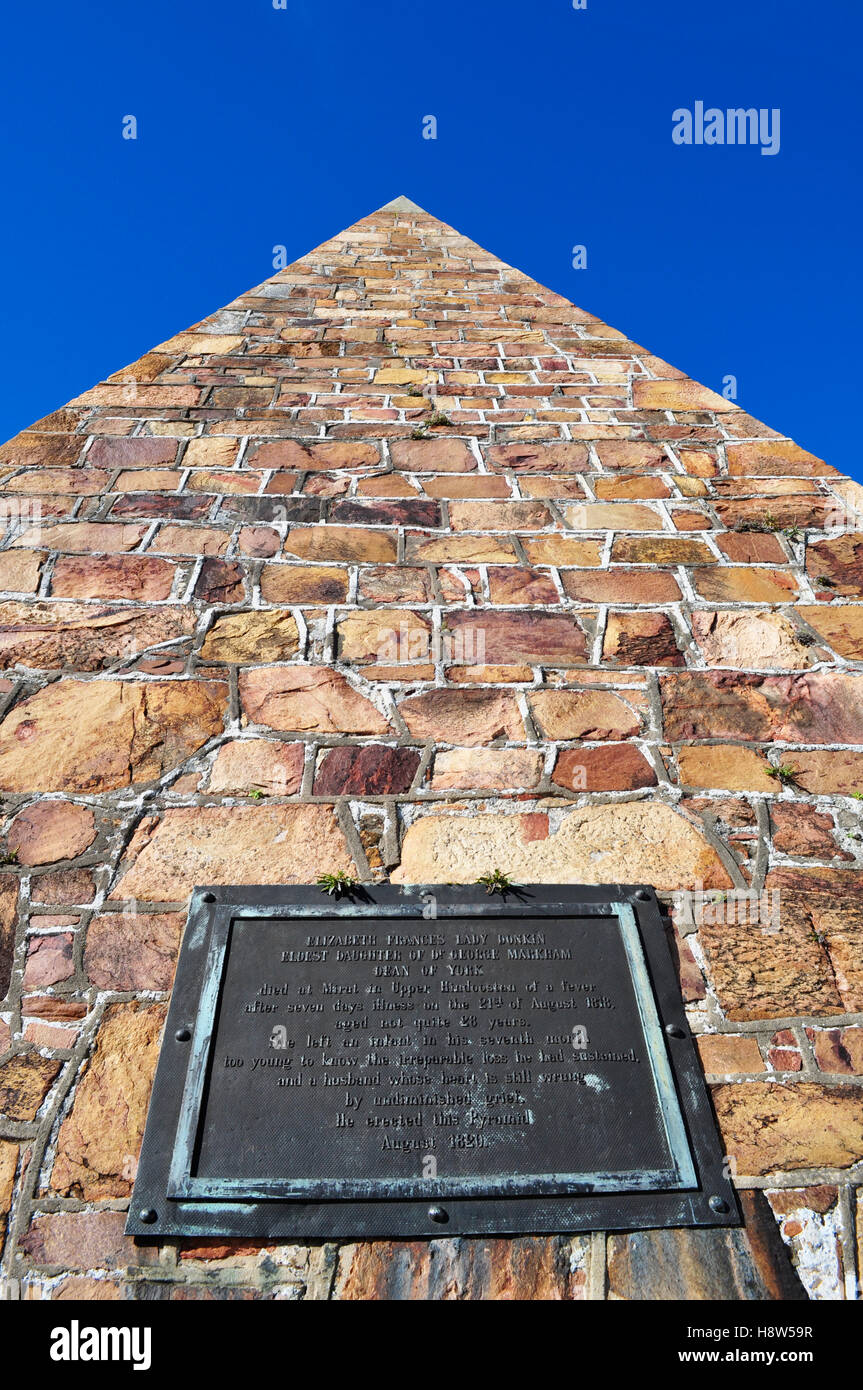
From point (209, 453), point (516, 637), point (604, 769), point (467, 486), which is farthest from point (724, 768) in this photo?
point (209, 453)

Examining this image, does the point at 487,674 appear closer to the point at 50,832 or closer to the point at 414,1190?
the point at 50,832

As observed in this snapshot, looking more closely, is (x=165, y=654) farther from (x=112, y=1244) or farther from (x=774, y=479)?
(x=774, y=479)

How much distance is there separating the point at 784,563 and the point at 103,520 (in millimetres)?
2974

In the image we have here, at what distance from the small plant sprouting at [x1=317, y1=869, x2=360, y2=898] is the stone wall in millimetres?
80

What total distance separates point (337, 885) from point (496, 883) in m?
0.46

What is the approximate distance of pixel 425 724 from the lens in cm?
304

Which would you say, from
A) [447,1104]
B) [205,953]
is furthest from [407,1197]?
[205,953]

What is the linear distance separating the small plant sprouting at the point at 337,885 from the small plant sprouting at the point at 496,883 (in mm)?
374

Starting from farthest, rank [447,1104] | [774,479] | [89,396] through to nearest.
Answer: [89,396] → [774,479] → [447,1104]

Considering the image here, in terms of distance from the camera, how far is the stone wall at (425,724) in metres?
2.01

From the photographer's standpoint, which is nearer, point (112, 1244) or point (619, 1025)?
point (112, 1244)

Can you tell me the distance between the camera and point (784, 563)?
12.1 ft

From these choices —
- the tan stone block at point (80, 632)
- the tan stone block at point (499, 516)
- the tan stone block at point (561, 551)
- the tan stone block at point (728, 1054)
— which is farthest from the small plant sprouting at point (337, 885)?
the tan stone block at point (499, 516)

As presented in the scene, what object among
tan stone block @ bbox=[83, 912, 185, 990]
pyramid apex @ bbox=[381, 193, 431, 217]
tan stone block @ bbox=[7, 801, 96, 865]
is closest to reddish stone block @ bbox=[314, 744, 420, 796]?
tan stone block @ bbox=[83, 912, 185, 990]
